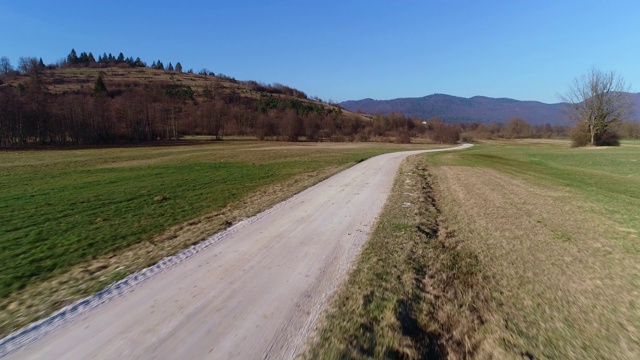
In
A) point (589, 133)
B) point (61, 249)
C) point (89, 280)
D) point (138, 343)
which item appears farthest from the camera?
point (589, 133)

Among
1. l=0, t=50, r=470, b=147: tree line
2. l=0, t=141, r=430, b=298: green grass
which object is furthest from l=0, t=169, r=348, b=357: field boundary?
l=0, t=50, r=470, b=147: tree line

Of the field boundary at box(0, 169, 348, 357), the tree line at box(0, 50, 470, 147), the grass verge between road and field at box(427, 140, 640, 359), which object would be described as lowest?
the grass verge between road and field at box(427, 140, 640, 359)

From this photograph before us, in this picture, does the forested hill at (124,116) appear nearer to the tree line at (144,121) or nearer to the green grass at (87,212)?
Answer: the tree line at (144,121)

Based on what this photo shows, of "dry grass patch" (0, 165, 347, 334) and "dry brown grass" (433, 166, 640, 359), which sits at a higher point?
"dry grass patch" (0, 165, 347, 334)

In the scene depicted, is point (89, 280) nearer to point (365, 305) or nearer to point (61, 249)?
point (61, 249)

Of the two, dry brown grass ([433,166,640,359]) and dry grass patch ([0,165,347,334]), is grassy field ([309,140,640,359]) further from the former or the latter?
dry grass patch ([0,165,347,334])

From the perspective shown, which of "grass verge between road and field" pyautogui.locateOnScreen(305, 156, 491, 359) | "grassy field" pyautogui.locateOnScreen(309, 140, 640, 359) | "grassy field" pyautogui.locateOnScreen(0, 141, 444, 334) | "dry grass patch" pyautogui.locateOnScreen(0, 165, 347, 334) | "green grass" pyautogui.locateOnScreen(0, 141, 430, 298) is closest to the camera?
"grass verge between road and field" pyautogui.locateOnScreen(305, 156, 491, 359)

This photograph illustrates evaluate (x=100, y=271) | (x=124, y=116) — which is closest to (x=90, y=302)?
(x=100, y=271)

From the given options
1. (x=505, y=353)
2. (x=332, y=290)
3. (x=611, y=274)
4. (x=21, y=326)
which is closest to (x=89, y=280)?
(x=21, y=326)

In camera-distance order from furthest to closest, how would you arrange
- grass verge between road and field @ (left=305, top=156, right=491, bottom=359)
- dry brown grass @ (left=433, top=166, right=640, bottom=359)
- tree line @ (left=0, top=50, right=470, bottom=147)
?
tree line @ (left=0, top=50, right=470, bottom=147)
dry brown grass @ (left=433, top=166, right=640, bottom=359)
grass verge between road and field @ (left=305, top=156, right=491, bottom=359)
